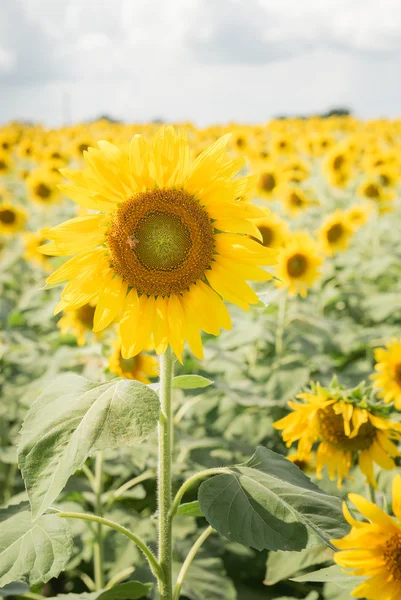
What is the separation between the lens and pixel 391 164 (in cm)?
718

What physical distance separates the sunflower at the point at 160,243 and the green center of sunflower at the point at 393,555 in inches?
23.6

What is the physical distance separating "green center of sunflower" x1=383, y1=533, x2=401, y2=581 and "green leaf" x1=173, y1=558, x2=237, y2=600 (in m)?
1.22

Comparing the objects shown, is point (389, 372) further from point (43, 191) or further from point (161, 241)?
point (43, 191)

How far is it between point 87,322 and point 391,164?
16.3 ft

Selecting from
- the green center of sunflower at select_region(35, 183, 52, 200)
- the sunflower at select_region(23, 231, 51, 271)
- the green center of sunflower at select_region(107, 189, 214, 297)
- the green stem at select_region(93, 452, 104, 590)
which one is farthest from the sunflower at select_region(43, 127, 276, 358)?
the green center of sunflower at select_region(35, 183, 52, 200)

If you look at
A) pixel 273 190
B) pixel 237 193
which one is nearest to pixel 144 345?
pixel 237 193

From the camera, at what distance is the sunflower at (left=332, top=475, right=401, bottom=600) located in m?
1.28

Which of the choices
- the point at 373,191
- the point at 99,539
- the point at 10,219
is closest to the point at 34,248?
the point at 10,219

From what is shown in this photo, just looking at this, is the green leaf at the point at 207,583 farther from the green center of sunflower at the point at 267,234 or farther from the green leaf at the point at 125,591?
the green center of sunflower at the point at 267,234

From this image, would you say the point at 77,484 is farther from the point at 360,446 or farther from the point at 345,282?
the point at 345,282

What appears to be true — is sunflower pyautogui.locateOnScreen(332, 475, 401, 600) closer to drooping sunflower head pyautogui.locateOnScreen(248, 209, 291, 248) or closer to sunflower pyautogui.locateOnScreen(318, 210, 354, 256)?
drooping sunflower head pyautogui.locateOnScreen(248, 209, 291, 248)

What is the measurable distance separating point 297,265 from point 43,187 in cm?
419

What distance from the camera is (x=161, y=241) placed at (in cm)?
165

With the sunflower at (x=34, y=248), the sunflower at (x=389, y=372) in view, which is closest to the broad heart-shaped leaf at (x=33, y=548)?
the sunflower at (x=389, y=372)
